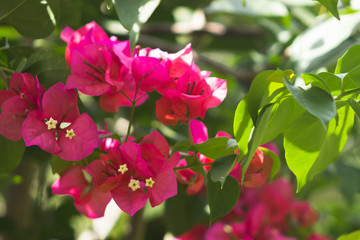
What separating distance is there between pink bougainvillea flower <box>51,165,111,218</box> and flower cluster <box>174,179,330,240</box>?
0.83 feet

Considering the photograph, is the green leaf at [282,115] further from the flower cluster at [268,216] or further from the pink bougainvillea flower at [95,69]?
the flower cluster at [268,216]

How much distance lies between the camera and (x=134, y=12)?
29 cm

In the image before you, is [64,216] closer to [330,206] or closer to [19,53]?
[19,53]

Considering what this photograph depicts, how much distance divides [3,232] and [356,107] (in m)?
0.63

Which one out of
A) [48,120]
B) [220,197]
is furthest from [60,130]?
[220,197]

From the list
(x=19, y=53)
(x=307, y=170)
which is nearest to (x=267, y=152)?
(x=307, y=170)

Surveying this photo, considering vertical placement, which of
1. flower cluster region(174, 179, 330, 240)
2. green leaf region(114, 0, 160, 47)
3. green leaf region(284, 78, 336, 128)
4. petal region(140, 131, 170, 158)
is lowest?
flower cluster region(174, 179, 330, 240)

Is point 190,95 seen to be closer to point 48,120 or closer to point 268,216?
point 48,120

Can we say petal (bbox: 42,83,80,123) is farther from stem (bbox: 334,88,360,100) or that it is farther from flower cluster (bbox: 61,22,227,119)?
stem (bbox: 334,88,360,100)

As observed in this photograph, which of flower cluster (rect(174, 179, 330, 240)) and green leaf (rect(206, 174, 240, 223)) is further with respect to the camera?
flower cluster (rect(174, 179, 330, 240))

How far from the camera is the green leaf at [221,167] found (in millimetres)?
298

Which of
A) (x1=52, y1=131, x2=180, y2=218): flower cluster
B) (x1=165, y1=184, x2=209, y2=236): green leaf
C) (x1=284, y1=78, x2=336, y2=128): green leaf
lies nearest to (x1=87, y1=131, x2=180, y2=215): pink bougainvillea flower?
(x1=52, y1=131, x2=180, y2=218): flower cluster

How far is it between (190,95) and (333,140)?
4.0 inches

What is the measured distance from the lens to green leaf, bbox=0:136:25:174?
376 mm
